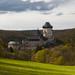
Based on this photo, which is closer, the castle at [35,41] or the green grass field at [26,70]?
the green grass field at [26,70]

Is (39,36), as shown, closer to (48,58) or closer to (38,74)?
(48,58)

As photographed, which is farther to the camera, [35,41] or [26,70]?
[35,41]

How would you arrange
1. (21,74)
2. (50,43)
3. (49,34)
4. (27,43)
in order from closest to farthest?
(21,74), (50,43), (27,43), (49,34)

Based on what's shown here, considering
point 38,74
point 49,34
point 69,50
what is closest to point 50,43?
point 49,34

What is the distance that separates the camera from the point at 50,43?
132 meters

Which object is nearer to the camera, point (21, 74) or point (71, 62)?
point (21, 74)

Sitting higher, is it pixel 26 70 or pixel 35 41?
pixel 35 41

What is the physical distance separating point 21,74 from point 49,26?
160 m

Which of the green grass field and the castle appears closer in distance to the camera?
the green grass field

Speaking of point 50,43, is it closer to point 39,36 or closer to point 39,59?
point 39,36

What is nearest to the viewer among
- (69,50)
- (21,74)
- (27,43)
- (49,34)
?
(21,74)

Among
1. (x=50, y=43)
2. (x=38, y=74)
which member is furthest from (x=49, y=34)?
(x=38, y=74)

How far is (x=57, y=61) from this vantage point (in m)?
56.2

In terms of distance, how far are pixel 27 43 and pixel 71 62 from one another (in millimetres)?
106930
